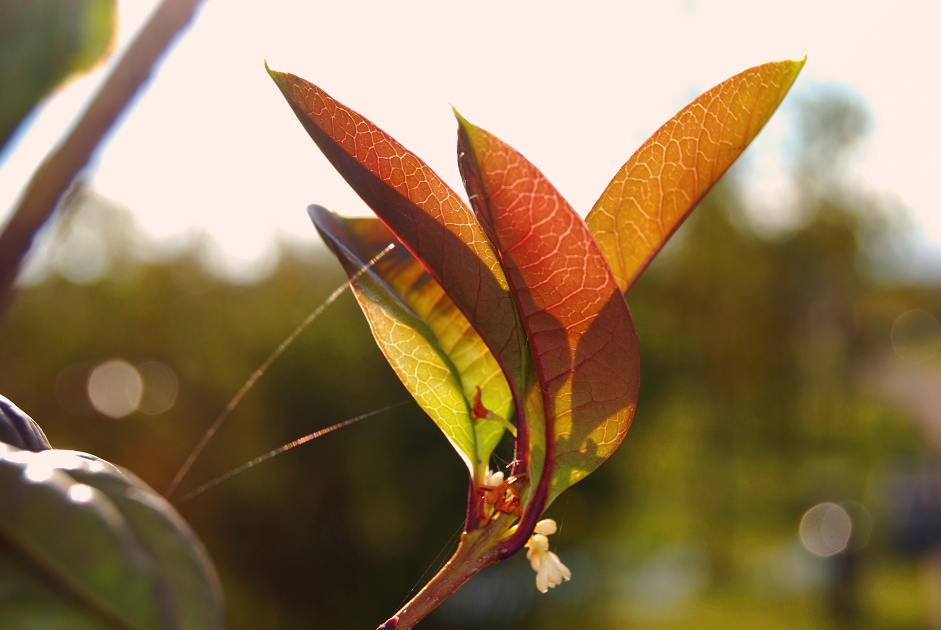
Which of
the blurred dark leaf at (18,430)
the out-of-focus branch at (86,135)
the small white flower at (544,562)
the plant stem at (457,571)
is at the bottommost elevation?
the small white flower at (544,562)

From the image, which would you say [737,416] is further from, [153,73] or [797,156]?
[153,73]

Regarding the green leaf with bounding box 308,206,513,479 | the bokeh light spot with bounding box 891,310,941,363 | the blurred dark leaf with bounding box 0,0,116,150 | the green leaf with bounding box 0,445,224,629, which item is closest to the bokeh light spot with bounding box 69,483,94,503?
the green leaf with bounding box 0,445,224,629

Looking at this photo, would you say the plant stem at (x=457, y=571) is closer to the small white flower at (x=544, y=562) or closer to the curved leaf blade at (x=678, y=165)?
the small white flower at (x=544, y=562)

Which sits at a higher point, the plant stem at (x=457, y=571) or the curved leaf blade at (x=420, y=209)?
the curved leaf blade at (x=420, y=209)

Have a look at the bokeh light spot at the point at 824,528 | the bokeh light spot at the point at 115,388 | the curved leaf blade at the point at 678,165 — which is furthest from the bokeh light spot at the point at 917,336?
the curved leaf blade at the point at 678,165

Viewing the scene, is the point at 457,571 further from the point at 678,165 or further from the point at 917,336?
the point at 917,336

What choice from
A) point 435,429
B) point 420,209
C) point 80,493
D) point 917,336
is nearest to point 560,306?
point 420,209

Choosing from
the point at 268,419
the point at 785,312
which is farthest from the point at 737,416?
the point at 268,419
